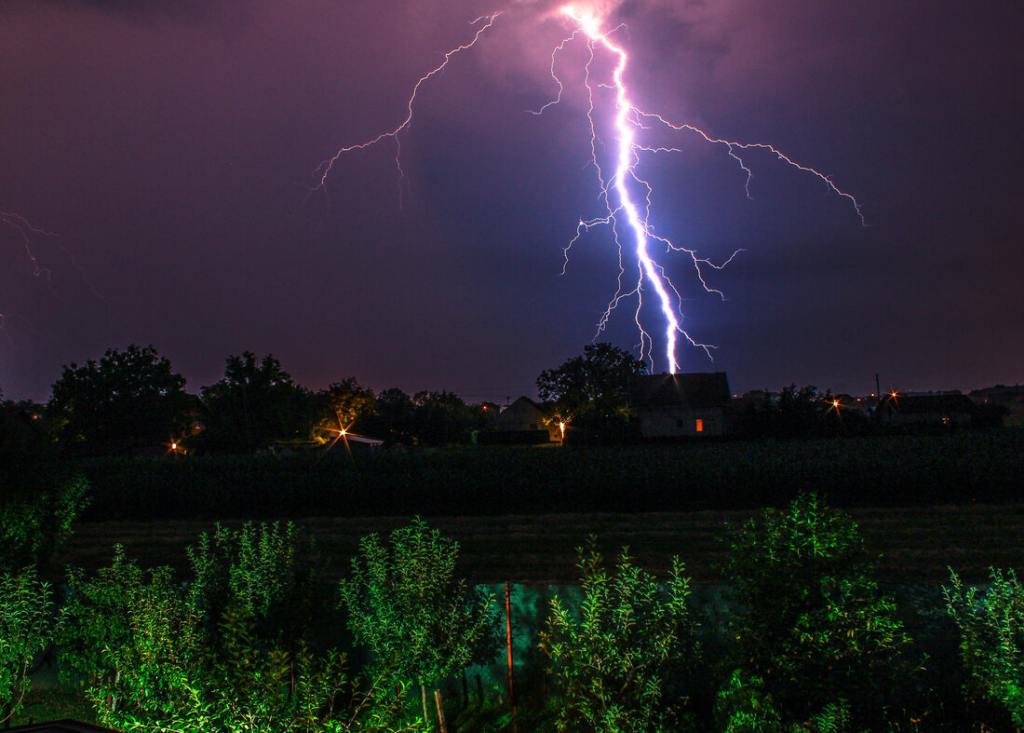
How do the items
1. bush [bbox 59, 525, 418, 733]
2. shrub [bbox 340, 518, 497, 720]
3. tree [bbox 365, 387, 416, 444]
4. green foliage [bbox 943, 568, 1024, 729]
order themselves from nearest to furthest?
bush [bbox 59, 525, 418, 733] < green foliage [bbox 943, 568, 1024, 729] < shrub [bbox 340, 518, 497, 720] < tree [bbox 365, 387, 416, 444]

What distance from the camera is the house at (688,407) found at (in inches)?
2418

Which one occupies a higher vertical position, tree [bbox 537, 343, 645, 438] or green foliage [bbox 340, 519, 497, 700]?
tree [bbox 537, 343, 645, 438]

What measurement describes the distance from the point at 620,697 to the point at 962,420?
220 ft

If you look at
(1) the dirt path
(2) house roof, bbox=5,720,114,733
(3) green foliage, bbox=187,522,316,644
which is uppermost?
(2) house roof, bbox=5,720,114,733

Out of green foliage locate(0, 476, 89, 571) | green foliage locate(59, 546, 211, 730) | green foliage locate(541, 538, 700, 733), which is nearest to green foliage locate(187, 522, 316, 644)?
green foliage locate(59, 546, 211, 730)

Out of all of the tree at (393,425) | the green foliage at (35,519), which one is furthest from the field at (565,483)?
the tree at (393,425)

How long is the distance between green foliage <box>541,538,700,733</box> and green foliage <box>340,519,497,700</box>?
1.28m

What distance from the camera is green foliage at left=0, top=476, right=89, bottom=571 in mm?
10875

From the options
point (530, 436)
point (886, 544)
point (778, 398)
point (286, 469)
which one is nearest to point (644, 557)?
point (886, 544)

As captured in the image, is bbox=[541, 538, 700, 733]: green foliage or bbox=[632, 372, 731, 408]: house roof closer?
bbox=[541, 538, 700, 733]: green foliage

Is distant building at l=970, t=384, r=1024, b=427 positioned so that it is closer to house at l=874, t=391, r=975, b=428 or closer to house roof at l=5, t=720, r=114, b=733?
house at l=874, t=391, r=975, b=428

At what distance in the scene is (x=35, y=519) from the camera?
11.2 metres

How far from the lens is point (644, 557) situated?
18234 mm

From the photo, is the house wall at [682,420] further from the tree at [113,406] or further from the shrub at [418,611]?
the shrub at [418,611]
